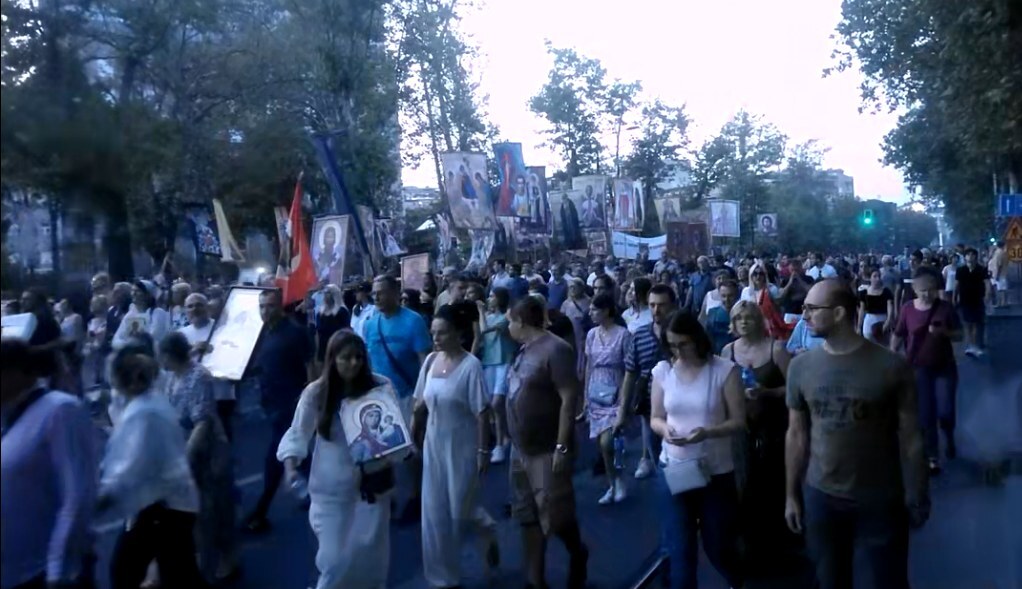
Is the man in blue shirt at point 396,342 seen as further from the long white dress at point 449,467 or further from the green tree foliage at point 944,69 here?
the green tree foliage at point 944,69

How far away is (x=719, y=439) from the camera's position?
579 centimetres

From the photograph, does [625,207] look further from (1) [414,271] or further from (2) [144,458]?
(2) [144,458]

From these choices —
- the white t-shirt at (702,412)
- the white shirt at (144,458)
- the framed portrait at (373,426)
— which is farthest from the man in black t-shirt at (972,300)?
the white shirt at (144,458)

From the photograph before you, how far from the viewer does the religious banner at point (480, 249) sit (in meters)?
19.6

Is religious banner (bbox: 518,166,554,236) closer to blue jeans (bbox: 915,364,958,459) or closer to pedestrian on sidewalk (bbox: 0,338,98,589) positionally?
blue jeans (bbox: 915,364,958,459)

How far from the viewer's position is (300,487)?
665 centimetres

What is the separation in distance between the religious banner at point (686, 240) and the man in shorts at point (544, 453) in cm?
2018

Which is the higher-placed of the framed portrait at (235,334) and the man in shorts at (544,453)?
the framed portrait at (235,334)

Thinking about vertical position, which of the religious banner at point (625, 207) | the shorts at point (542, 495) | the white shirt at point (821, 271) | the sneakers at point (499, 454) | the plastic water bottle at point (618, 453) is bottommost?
the sneakers at point (499, 454)

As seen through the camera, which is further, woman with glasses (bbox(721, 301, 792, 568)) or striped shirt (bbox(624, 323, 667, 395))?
striped shirt (bbox(624, 323, 667, 395))

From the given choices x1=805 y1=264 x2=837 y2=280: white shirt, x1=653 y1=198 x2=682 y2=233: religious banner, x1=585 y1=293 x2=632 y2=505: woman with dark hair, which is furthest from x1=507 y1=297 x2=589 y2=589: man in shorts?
x1=653 y1=198 x2=682 y2=233: religious banner

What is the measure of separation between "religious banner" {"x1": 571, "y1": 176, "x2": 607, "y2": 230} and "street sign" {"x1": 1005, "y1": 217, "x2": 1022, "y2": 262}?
9328 millimetres

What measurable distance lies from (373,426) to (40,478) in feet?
7.45

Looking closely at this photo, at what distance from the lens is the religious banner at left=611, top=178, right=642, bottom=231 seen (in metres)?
28.7
